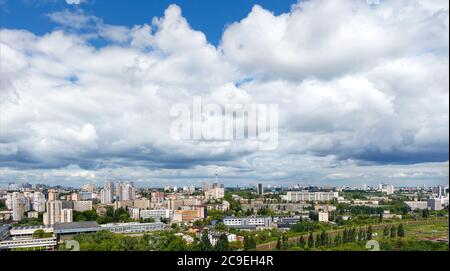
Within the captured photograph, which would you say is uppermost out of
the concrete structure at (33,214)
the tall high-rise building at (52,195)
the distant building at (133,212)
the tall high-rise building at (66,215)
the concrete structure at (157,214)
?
the tall high-rise building at (52,195)

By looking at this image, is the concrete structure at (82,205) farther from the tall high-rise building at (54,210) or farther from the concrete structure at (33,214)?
the concrete structure at (33,214)

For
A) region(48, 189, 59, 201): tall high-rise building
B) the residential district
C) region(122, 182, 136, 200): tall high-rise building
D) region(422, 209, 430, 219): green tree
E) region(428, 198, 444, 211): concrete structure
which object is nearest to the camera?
the residential district

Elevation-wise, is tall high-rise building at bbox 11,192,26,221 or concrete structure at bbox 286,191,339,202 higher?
tall high-rise building at bbox 11,192,26,221

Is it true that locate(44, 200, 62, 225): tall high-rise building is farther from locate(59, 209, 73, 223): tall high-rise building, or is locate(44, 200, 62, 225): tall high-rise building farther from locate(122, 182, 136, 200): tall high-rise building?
locate(122, 182, 136, 200): tall high-rise building

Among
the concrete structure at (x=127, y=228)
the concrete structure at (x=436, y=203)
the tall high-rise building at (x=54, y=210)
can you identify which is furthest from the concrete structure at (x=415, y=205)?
the tall high-rise building at (x=54, y=210)

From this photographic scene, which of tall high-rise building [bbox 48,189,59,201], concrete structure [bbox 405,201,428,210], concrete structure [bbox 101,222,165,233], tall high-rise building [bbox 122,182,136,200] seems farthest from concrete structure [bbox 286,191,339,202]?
tall high-rise building [bbox 48,189,59,201]

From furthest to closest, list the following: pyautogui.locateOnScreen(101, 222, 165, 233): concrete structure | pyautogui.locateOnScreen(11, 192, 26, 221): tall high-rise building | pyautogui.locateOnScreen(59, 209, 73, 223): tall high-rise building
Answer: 1. pyautogui.locateOnScreen(59, 209, 73, 223): tall high-rise building
2. pyautogui.locateOnScreen(101, 222, 165, 233): concrete structure
3. pyautogui.locateOnScreen(11, 192, 26, 221): tall high-rise building

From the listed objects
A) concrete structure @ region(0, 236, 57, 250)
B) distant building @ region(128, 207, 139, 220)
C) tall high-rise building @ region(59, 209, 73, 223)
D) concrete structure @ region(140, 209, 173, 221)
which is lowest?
concrete structure @ region(140, 209, 173, 221)

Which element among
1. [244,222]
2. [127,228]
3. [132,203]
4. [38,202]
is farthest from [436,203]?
[38,202]
